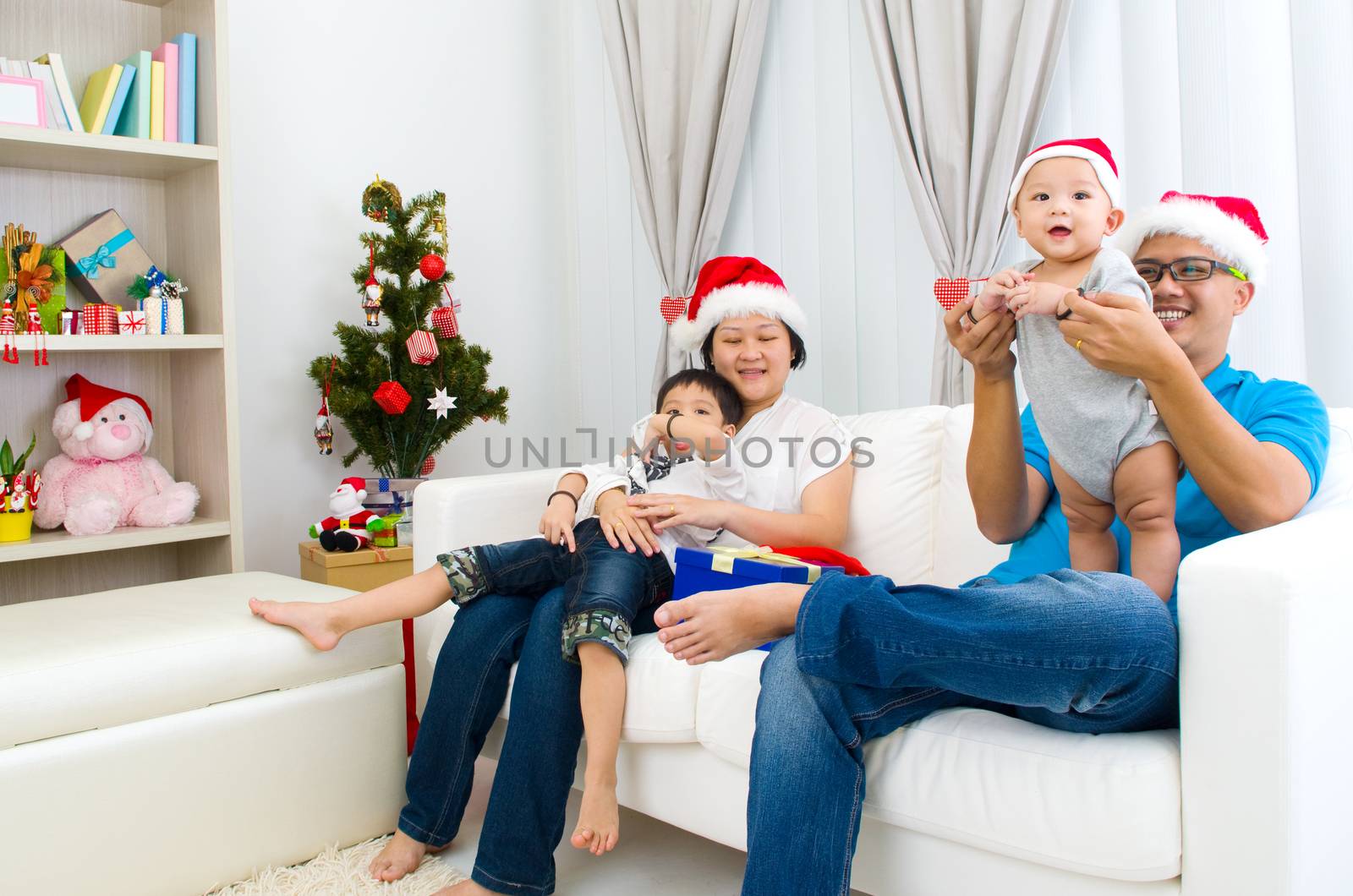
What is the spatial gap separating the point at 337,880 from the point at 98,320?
1.48m

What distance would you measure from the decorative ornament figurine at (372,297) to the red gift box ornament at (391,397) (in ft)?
0.62

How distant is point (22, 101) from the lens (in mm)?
2205

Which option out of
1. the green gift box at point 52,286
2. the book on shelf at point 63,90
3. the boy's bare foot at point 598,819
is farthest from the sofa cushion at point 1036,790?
the book on shelf at point 63,90

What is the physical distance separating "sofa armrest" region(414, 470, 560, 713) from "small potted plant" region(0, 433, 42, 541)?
0.95m

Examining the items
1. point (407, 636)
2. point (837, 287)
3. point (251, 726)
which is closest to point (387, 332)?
point (407, 636)

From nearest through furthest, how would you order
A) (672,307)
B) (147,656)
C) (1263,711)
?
(1263,711) < (147,656) < (672,307)

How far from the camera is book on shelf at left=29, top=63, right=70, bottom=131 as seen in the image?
2279mm

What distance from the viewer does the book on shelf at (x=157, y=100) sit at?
238 centimetres

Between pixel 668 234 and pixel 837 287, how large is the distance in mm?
624

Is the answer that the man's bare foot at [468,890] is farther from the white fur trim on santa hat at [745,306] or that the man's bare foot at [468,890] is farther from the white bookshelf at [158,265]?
the white bookshelf at [158,265]

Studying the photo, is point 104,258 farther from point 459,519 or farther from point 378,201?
point 459,519

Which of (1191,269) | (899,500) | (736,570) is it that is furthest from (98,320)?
(1191,269)

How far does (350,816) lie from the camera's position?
5.67ft

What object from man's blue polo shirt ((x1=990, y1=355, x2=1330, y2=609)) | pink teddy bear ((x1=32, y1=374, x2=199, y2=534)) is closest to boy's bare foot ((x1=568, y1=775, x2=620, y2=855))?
man's blue polo shirt ((x1=990, y1=355, x2=1330, y2=609))
